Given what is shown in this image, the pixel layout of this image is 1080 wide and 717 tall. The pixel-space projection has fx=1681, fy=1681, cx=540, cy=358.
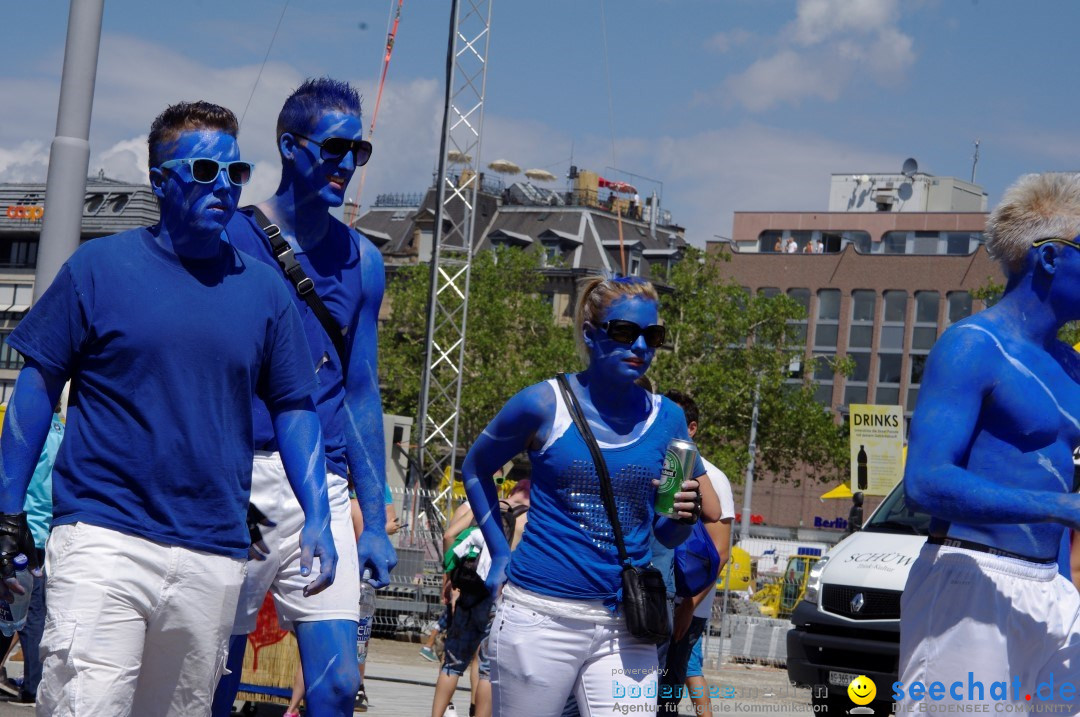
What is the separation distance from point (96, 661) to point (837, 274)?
80.7m

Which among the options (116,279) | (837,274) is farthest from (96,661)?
(837,274)

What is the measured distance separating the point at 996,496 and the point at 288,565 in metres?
2.14

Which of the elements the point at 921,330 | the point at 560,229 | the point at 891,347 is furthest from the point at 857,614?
the point at 560,229

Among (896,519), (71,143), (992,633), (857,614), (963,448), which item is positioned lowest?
(857,614)

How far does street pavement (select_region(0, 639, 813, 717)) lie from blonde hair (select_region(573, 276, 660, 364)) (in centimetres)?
535

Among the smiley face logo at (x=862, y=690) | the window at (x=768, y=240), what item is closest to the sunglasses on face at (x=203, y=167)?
the smiley face logo at (x=862, y=690)

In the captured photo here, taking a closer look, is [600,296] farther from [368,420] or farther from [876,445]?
[876,445]

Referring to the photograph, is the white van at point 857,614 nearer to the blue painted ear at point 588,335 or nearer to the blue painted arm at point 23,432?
the blue painted ear at point 588,335

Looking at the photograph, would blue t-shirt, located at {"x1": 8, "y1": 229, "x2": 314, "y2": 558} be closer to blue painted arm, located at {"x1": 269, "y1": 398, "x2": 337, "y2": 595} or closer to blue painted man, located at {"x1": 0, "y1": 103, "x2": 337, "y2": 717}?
blue painted man, located at {"x1": 0, "y1": 103, "x2": 337, "y2": 717}

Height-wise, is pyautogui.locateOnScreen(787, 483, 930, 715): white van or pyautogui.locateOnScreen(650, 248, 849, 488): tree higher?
pyautogui.locateOnScreen(650, 248, 849, 488): tree

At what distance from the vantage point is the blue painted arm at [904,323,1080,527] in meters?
3.85

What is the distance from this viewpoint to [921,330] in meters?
80.8

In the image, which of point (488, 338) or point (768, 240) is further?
point (768, 240)

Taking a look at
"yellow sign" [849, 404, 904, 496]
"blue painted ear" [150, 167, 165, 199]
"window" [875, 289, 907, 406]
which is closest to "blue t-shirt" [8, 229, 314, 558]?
"blue painted ear" [150, 167, 165, 199]
